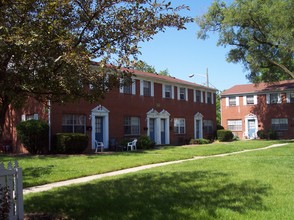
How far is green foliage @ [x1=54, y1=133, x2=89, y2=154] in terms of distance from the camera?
67.1ft

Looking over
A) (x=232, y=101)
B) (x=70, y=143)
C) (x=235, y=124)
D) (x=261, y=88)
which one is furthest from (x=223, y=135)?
(x=70, y=143)

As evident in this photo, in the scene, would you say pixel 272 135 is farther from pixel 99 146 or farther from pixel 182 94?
pixel 99 146

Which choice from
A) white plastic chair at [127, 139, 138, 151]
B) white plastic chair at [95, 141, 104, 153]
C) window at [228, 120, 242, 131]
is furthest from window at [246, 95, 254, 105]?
white plastic chair at [95, 141, 104, 153]

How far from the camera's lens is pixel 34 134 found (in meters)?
20.4

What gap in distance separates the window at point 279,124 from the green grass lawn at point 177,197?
30397mm

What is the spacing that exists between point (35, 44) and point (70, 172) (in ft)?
24.3

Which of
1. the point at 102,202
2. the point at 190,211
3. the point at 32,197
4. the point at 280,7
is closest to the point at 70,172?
the point at 32,197

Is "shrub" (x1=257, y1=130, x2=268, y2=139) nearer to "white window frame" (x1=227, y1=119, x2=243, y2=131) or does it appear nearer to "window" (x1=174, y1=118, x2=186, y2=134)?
"white window frame" (x1=227, y1=119, x2=243, y2=131)

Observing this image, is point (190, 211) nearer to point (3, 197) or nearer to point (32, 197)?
point (3, 197)

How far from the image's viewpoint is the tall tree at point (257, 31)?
26.6 m

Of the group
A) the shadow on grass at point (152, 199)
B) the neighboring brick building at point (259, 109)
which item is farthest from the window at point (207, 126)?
the shadow on grass at point (152, 199)

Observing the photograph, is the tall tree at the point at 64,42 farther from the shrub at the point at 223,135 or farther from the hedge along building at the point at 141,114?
the shrub at the point at 223,135

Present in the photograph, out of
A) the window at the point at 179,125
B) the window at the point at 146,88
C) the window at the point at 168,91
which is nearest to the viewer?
the window at the point at 146,88

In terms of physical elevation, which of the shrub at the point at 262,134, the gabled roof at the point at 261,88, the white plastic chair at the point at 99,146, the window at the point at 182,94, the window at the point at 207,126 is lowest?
the white plastic chair at the point at 99,146
